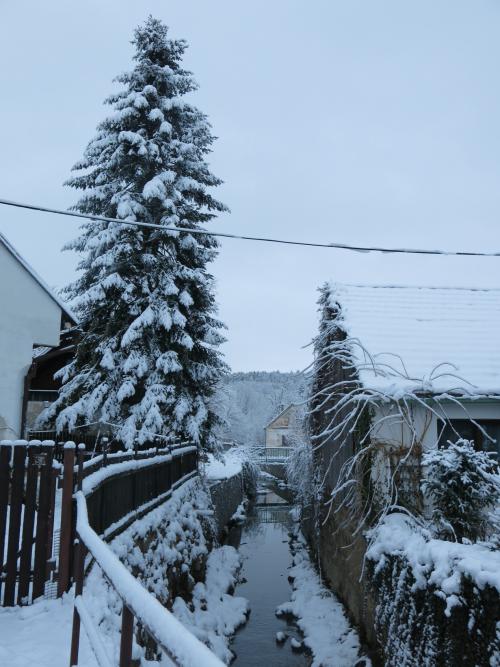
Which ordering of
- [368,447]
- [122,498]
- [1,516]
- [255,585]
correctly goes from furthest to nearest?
1. [255,585]
2. [368,447]
3. [122,498]
4. [1,516]

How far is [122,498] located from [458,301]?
33.9 feet

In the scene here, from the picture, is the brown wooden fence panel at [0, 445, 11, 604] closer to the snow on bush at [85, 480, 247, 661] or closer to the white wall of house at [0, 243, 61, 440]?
the snow on bush at [85, 480, 247, 661]

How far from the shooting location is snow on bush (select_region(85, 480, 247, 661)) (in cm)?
505

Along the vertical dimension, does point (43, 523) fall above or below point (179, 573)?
above

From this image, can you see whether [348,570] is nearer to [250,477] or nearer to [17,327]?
[17,327]

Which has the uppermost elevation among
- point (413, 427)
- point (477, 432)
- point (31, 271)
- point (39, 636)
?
point (31, 271)

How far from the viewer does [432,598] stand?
5883 millimetres

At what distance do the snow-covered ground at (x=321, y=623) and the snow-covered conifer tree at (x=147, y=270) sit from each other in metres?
5.20

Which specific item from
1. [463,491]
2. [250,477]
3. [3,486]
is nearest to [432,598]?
[463,491]

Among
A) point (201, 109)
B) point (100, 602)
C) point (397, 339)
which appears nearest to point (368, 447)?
point (397, 339)

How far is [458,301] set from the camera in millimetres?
14180

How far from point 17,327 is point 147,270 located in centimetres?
408

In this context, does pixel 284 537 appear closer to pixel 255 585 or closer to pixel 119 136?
pixel 255 585

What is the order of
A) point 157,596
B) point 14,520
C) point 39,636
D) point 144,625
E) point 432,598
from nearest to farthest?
point 144,625, point 39,636, point 14,520, point 432,598, point 157,596
